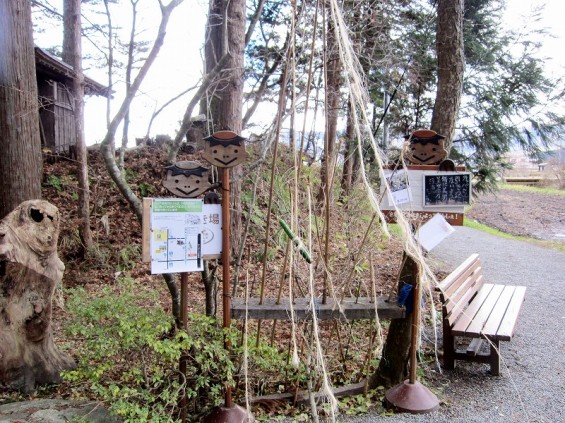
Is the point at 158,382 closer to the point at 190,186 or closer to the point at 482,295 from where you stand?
the point at 190,186

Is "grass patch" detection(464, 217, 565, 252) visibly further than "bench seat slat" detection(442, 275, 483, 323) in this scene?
Yes

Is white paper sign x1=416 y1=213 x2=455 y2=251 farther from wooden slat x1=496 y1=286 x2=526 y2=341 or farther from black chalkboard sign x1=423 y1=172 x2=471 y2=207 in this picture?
wooden slat x1=496 y1=286 x2=526 y2=341

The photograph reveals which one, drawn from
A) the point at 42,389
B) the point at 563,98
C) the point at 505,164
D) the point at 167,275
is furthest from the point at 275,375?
the point at 563,98

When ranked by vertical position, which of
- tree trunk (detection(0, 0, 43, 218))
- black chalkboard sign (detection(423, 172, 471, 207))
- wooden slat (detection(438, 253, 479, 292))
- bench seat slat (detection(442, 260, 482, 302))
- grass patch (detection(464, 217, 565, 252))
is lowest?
grass patch (detection(464, 217, 565, 252))

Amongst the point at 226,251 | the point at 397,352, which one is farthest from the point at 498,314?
the point at 226,251

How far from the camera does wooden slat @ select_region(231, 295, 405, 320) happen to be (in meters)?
2.90

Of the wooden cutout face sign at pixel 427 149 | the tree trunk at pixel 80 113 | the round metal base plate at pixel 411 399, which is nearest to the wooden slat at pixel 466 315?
the round metal base plate at pixel 411 399

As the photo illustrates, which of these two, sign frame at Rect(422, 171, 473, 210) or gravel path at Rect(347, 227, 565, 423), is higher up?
sign frame at Rect(422, 171, 473, 210)

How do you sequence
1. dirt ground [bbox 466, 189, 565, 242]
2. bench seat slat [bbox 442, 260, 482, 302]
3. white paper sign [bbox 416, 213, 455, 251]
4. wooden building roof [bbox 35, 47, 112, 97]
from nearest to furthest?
white paper sign [bbox 416, 213, 455, 251], bench seat slat [bbox 442, 260, 482, 302], wooden building roof [bbox 35, 47, 112, 97], dirt ground [bbox 466, 189, 565, 242]

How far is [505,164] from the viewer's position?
934cm

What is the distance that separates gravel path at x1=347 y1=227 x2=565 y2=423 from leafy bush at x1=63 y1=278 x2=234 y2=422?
1186mm

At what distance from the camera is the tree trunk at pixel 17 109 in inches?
219

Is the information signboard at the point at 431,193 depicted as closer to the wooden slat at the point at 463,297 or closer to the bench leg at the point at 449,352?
the wooden slat at the point at 463,297

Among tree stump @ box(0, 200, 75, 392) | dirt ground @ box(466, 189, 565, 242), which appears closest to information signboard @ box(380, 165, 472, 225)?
tree stump @ box(0, 200, 75, 392)
